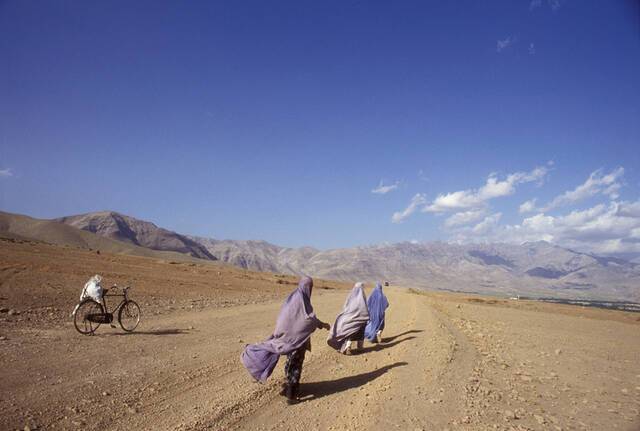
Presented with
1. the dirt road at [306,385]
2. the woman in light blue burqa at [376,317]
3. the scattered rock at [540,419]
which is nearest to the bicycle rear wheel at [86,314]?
the dirt road at [306,385]

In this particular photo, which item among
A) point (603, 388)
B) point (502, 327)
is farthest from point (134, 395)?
point (502, 327)

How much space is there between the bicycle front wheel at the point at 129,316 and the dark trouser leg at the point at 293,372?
652cm

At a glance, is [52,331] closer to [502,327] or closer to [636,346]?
[502,327]

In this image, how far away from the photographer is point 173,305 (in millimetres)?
17641

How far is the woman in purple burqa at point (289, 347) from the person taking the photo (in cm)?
721

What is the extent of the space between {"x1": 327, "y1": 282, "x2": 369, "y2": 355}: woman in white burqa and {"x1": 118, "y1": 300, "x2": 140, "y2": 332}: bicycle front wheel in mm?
5692

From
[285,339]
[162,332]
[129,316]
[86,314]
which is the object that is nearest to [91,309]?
[86,314]

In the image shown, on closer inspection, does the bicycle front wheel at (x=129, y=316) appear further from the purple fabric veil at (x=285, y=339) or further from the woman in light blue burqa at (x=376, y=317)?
the woman in light blue burqa at (x=376, y=317)

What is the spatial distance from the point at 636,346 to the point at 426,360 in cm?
1245

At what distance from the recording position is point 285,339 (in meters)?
7.31

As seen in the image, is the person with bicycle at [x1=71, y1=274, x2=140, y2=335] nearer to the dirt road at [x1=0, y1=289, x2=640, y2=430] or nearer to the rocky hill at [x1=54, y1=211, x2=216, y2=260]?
the dirt road at [x1=0, y1=289, x2=640, y2=430]

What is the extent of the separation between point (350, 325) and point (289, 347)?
4373mm

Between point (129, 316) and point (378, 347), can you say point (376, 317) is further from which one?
point (129, 316)

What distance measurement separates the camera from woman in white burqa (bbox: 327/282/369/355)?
1119 cm
